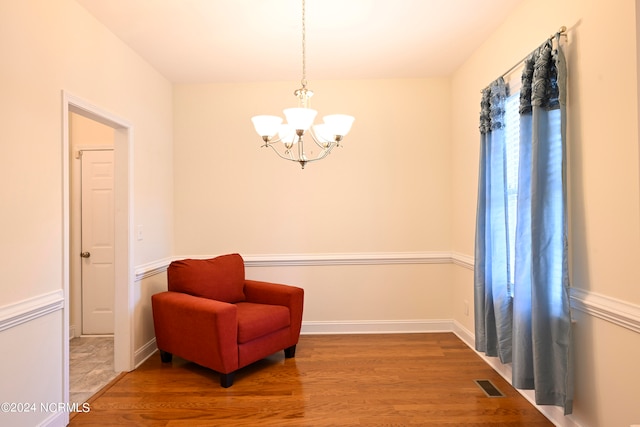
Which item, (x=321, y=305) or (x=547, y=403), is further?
(x=321, y=305)

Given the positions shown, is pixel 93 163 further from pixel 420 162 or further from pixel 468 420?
pixel 468 420

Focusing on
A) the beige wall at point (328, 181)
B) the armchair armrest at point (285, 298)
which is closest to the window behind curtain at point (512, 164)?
the beige wall at point (328, 181)

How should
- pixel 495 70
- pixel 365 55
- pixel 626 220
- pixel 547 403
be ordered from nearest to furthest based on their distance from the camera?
pixel 626 220 < pixel 547 403 < pixel 495 70 < pixel 365 55

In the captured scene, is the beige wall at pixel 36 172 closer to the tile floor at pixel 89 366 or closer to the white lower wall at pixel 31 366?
the white lower wall at pixel 31 366

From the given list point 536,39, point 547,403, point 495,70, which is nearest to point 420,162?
point 495,70

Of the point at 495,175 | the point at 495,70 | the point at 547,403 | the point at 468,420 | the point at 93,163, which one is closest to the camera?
the point at 547,403

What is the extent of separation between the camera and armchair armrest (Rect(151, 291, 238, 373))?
272 cm

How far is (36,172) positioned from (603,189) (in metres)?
3.15

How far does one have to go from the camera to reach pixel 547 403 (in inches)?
81.7

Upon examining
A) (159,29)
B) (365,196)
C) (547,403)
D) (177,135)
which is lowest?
(547,403)

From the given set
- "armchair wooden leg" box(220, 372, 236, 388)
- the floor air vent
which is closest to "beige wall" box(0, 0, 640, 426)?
the floor air vent

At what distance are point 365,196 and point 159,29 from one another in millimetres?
2488

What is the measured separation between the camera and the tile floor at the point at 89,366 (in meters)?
2.73

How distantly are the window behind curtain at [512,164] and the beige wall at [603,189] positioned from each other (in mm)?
541
